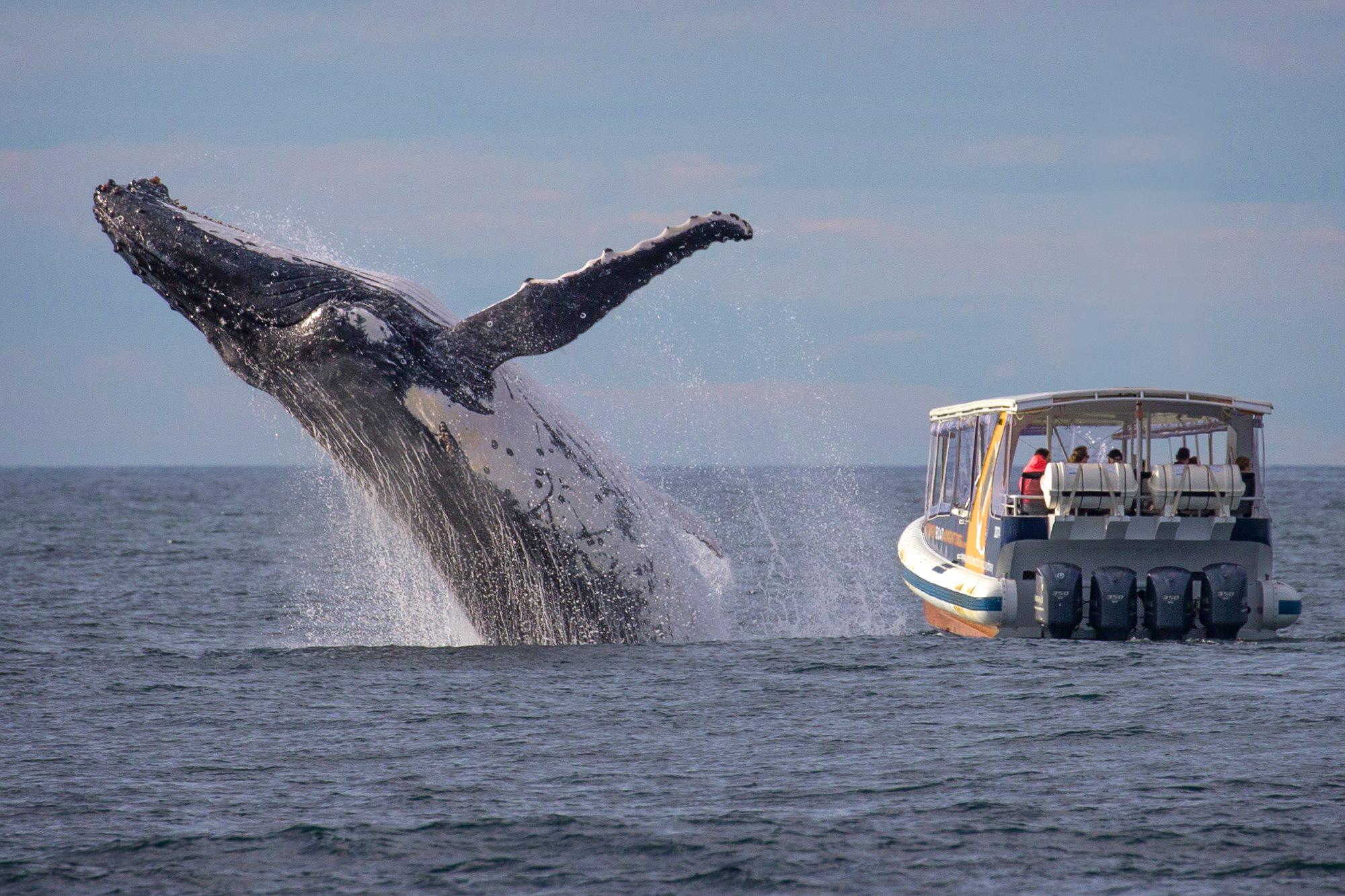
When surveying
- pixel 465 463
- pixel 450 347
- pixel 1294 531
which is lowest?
pixel 1294 531

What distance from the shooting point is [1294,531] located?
45844mm

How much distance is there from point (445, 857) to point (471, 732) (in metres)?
3.04

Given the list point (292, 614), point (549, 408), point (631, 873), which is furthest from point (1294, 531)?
point (631, 873)

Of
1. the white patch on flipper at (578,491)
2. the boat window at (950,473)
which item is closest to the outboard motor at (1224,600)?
the boat window at (950,473)

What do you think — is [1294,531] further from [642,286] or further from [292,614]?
[642,286]

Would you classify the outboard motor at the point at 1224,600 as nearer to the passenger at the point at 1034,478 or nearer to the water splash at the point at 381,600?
the passenger at the point at 1034,478

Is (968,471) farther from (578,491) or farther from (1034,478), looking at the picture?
(578,491)

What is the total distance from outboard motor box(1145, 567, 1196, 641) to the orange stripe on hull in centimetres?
181

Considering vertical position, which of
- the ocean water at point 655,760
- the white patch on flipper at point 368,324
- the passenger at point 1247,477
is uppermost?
the white patch on flipper at point 368,324

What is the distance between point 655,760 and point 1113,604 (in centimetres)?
816

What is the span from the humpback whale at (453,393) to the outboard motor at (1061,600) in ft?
18.3

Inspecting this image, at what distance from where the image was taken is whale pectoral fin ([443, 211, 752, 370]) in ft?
36.7

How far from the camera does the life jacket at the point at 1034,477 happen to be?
17641mm

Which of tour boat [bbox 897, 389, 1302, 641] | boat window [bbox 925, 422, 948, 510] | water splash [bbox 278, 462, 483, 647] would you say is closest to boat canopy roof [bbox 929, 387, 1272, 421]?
tour boat [bbox 897, 389, 1302, 641]
